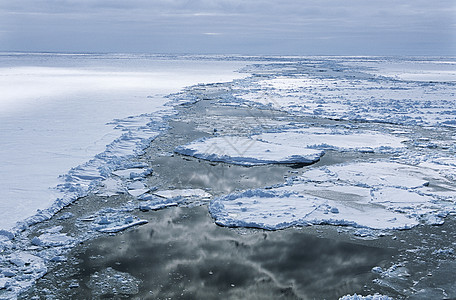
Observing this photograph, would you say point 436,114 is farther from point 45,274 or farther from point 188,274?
point 45,274

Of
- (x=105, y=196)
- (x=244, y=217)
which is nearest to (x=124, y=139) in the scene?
(x=105, y=196)

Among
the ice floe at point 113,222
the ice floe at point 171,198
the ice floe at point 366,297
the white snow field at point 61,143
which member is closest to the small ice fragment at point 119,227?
the ice floe at point 113,222

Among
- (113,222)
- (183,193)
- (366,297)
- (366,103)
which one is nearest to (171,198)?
(183,193)

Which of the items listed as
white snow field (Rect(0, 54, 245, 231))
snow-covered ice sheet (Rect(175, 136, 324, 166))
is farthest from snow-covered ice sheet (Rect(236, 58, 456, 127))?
snow-covered ice sheet (Rect(175, 136, 324, 166))

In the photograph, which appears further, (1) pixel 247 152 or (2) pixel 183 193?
(1) pixel 247 152

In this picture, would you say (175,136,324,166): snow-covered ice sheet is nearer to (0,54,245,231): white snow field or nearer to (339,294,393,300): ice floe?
(0,54,245,231): white snow field

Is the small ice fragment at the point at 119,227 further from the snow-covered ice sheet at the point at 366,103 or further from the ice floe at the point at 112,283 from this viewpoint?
the snow-covered ice sheet at the point at 366,103

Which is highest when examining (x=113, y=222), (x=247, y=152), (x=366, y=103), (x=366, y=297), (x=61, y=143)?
(x=61, y=143)

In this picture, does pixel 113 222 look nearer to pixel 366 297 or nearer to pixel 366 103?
pixel 366 297
